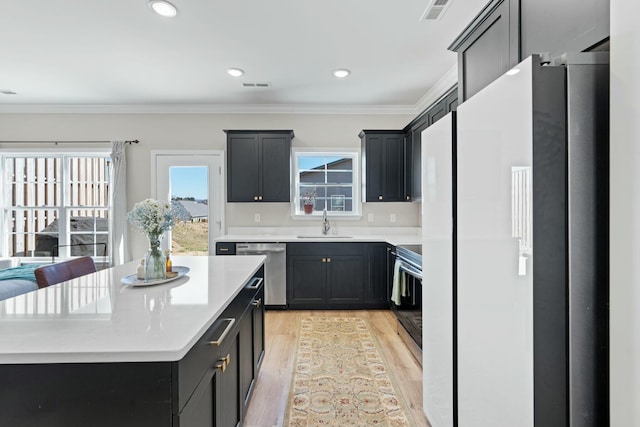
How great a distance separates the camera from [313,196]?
448cm

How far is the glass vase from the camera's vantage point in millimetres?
1600

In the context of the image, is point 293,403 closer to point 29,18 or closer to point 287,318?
point 287,318

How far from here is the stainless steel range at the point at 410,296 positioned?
8.54 feet

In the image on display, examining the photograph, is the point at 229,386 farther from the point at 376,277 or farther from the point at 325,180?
the point at 325,180

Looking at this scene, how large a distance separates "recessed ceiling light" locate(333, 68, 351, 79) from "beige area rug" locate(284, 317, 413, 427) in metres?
2.63

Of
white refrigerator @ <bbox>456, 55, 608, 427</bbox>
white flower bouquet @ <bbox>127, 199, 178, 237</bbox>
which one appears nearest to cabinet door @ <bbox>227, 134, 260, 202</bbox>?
white flower bouquet @ <bbox>127, 199, 178, 237</bbox>

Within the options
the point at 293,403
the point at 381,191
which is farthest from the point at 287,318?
the point at 381,191

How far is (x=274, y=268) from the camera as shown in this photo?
3828mm

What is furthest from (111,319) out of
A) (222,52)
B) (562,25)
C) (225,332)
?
(222,52)

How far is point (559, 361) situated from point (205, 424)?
112 centimetres

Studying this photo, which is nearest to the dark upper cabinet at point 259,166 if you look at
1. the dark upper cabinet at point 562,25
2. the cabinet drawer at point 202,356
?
the cabinet drawer at point 202,356

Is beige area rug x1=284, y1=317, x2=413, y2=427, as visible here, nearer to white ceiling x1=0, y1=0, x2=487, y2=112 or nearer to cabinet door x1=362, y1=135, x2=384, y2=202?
cabinet door x1=362, y1=135, x2=384, y2=202

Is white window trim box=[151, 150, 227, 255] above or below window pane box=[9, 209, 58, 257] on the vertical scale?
above
